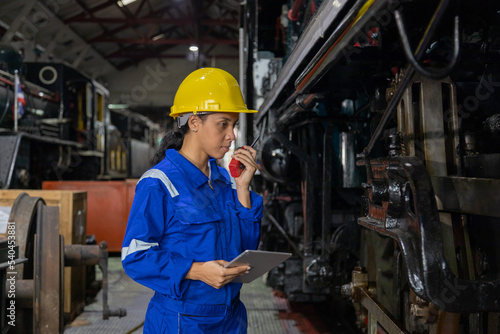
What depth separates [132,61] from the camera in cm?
2020

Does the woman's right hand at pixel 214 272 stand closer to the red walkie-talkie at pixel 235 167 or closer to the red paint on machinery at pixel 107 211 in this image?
Result: the red walkie-talkie at pixel 235 167

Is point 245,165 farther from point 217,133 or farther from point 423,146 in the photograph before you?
point 423,146

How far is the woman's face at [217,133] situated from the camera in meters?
1.66

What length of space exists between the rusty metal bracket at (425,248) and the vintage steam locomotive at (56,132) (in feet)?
17.4

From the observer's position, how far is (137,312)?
13.1ft

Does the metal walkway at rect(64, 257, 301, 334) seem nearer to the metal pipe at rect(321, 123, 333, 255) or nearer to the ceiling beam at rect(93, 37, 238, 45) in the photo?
the metal pipe at rect(321, 123, 333, 255)

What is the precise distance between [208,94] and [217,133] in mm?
152

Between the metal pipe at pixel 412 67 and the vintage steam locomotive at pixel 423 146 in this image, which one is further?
the vintage steam locomotive at pixel 423 146

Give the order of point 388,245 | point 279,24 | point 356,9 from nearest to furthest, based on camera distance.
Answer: point 356,9
point 388,245
point 279,24

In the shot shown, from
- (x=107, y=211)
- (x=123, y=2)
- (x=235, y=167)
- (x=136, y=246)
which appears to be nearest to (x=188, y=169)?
(x=235, y=167)

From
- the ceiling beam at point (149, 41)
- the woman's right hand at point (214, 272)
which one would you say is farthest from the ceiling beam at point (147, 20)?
the woman's right hand at point (214, 272)

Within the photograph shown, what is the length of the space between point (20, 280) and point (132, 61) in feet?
62.3

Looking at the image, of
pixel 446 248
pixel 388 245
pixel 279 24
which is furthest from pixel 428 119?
pixel 279 24

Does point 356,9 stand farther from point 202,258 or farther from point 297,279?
point 297,279
